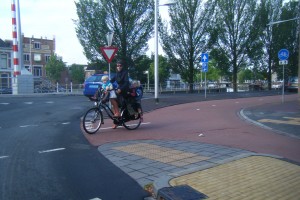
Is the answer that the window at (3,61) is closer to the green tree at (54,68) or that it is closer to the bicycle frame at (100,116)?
the green tree at (54,68)

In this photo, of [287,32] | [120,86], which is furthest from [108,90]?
[287,32]

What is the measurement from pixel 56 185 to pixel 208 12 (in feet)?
111

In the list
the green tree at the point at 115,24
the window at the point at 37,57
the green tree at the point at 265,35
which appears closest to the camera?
the green tree at the point at 115,24

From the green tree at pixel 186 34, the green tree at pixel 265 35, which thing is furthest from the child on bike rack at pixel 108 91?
the green tree at pixel 265 35

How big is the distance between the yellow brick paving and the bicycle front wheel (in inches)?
165

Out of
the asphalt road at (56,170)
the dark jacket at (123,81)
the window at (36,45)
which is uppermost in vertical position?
the window at (36,45)

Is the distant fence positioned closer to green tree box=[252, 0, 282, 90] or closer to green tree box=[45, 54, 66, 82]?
green tree box=[252, 0, 282, 90]

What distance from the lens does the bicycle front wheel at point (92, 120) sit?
800 centimetres

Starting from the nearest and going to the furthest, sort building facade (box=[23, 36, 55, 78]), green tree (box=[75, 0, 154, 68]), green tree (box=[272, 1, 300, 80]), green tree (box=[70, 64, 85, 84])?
green tree (box=[75, 0, 154, 68]) < green tree (box=[272, 1, 300, 80]) < building facade (box=[23, 36, 55, 78]) < green tree (box=[70, 64, 85, 84])

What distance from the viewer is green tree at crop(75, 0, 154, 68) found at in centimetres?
3061

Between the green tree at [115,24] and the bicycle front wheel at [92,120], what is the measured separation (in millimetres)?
22273

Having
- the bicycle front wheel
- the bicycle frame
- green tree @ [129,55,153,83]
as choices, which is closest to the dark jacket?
the bicycle frame

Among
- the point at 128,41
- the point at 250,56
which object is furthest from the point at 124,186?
the point at 250,56

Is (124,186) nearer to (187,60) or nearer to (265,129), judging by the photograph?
(265,129)
